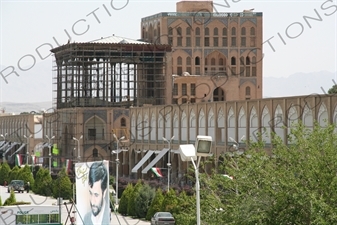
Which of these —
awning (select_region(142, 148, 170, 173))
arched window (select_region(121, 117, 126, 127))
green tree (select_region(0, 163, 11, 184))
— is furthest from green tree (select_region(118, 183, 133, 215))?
arched window (select_region(121, 117, 126, 127))

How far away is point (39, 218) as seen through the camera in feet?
100

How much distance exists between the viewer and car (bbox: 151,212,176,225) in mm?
36781

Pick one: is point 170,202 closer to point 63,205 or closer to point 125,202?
point 125,202

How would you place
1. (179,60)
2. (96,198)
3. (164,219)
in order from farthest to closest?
(179,60) < (164,219) < (96,198)

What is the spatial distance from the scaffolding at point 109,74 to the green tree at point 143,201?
30559mm

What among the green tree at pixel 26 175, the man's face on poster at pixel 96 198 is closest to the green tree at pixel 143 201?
the man's face on poster at pixel 96 198

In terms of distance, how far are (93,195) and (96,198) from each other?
0.13 m

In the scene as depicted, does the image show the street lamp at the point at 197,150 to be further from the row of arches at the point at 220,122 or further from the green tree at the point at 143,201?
the green tree at the point at 143,201

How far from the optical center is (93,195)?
31734mm

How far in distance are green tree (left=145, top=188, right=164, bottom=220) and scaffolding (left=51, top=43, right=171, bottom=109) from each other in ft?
108

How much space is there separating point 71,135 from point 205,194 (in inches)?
1967

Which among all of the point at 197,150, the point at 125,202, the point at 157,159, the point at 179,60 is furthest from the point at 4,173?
the point at 197,150

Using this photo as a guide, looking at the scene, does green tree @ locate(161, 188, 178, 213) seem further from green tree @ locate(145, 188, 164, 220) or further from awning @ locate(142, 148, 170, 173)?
awning @ locate(142, 148, 170, 173)

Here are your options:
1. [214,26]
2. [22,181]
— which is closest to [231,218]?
[22,181]
